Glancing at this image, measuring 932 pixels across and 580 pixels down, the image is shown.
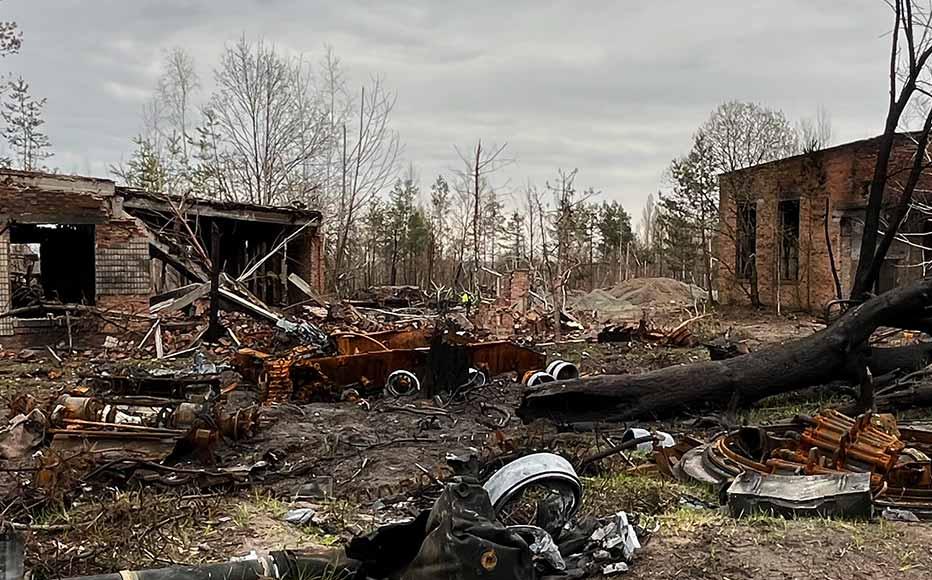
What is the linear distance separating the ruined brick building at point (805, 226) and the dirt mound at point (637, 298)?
9.92 ft

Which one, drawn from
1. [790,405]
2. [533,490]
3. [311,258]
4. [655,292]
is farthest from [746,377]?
[655,292]

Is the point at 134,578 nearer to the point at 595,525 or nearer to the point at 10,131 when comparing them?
the point at 595,525

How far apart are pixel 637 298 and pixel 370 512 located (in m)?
26.9

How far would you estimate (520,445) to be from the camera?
22.4ft

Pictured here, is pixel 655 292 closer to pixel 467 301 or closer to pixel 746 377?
pixel 467 301

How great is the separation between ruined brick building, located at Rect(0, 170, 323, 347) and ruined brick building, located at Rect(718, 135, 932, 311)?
13.7 metres

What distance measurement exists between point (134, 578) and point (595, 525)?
7.60 ft

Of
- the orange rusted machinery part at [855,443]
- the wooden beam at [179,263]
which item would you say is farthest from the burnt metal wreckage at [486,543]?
the wooden beam at [179,263]

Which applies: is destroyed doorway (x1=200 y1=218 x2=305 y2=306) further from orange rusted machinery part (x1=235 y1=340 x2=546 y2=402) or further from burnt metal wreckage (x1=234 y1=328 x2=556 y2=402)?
burnt metal wreckage (x1=234 y1=328 x2=556 y2=402)

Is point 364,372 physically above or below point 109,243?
below

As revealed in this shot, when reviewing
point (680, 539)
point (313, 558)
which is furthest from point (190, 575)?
point (680, 539)

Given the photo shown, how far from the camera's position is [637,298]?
30.9 meters

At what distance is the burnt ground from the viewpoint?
388 cm

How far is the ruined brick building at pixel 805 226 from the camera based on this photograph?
2077cm
